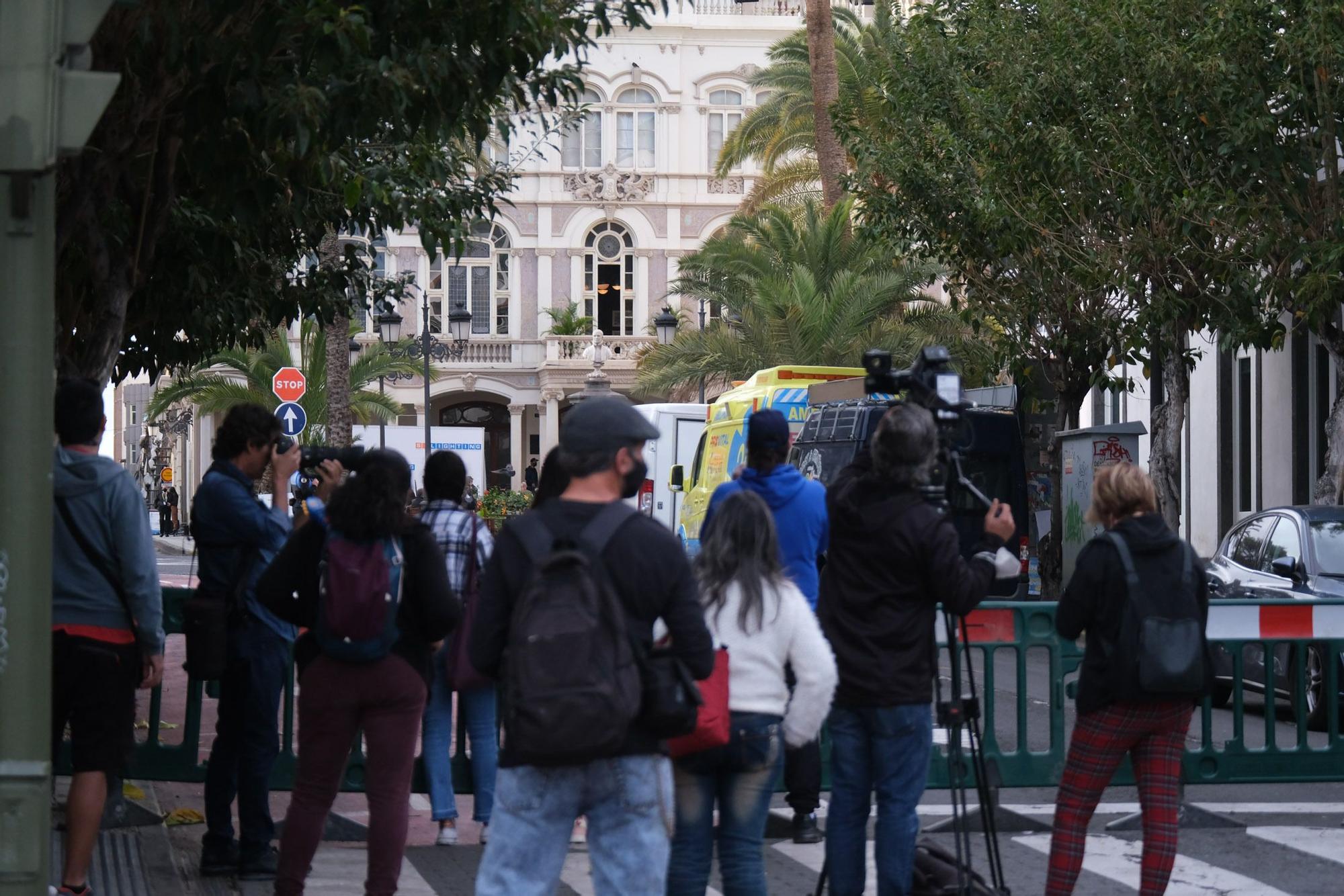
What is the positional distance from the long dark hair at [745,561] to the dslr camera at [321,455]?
1.69m

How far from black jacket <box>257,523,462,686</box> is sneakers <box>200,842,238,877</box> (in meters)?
1.47

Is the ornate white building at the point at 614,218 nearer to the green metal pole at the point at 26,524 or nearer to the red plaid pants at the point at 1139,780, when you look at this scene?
the red plaid pants at the point at 1139,780

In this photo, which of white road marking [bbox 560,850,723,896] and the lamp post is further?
the lamp post

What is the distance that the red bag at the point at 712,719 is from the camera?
16.1 feet

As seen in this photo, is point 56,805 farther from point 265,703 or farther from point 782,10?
point 782,10

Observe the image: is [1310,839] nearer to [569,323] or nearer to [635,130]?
[569,323]

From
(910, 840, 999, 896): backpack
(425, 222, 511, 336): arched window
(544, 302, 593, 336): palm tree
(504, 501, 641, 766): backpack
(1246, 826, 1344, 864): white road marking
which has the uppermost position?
(425, 222, 511, 336): arched window

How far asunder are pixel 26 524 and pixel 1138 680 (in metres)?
3.59

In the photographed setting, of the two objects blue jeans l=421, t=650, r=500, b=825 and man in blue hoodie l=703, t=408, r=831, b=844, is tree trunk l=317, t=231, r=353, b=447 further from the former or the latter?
man in blue hoodie l=703, t=408, r=831, b=844

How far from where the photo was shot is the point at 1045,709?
42.7 feet

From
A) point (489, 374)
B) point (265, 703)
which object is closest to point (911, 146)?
point (265, 703)

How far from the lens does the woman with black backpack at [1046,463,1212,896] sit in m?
6.17

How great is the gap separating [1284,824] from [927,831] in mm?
1896

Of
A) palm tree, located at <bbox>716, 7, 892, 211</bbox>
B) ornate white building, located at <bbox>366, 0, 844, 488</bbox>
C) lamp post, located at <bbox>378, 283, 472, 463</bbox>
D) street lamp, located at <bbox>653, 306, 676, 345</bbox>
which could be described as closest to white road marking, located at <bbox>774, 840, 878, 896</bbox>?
lamp post, located at <bbox>378, 283, 472, 463</bbox>
